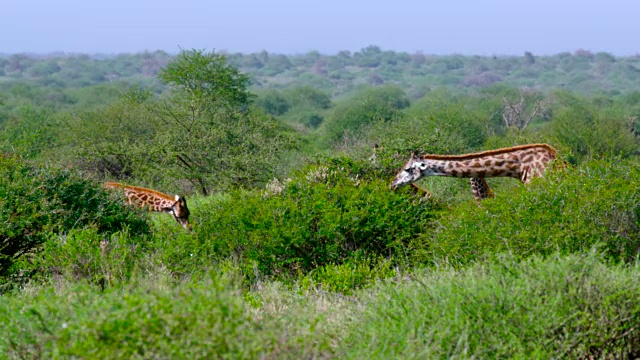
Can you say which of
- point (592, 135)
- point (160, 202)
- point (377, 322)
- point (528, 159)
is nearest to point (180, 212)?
point (160, 202)

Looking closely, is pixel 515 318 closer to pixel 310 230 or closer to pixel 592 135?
pixel 310 230

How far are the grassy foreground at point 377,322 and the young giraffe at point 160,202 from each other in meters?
9.10

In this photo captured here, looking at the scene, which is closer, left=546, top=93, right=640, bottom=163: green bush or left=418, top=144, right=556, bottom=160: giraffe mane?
left=418, top=144, right=556, bottom=160: giraffe mane

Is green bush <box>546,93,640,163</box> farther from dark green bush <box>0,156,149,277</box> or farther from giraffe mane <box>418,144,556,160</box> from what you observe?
dark green bush <box>0,156,149,277</box>

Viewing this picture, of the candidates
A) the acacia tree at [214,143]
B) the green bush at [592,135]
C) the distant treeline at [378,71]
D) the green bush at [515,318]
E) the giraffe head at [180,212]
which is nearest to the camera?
the green bush at [515,318]

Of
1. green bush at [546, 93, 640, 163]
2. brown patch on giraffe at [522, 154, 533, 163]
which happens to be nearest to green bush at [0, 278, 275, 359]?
brown patch on giraffe at [522, 154, 533, 163]

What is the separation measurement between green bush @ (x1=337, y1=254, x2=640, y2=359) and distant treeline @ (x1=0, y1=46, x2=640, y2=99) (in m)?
92.3

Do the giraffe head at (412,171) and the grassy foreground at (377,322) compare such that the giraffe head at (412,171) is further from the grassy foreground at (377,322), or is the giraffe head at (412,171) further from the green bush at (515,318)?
the green bush at (515,318)

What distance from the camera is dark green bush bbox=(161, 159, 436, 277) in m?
13.1

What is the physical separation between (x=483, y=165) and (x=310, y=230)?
10.5 ft

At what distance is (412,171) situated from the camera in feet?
47.5

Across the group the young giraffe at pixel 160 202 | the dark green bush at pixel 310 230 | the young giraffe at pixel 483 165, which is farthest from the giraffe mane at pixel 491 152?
the young giraffe at pixel 160 202

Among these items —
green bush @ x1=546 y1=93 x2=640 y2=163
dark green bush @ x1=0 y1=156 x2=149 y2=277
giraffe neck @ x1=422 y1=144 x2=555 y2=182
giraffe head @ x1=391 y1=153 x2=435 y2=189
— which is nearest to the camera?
dark green bush @ x1=0 y1=156 x2=149 y2=277

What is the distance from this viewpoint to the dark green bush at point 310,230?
13.1 metres
